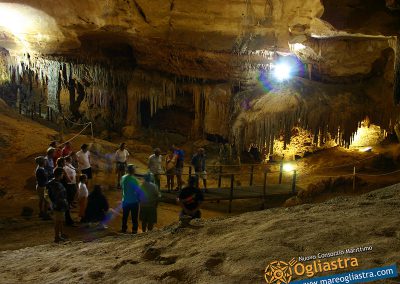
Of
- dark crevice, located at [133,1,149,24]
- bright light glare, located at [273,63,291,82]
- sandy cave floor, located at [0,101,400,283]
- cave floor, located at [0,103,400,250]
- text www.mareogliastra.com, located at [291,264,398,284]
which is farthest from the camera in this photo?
bright light glare, located at [273,63,291,82]

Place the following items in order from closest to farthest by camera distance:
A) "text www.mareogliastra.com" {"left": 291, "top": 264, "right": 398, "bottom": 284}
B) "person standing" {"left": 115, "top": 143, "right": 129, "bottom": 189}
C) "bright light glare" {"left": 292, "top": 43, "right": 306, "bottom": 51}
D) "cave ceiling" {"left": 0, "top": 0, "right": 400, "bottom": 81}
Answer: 1. "text www.mareogliastra.com" {"left": 291, "top": 264, "right": 398, "bottom": 284}
2. "person standing" {"left": 115, "top": 143, "right": 129, "bottom": 189}
3. "cave ceiling" {"left": 0, "top": 0, "right": 400, "bottom": 81}
4. "bright light glare" {"left": 292, "top": 43, "right": 306, "bottom": 51}

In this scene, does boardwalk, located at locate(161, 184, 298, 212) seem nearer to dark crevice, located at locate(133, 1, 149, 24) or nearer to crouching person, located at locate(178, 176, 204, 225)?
crouching person, located at locate(178, 176, 204, 225)

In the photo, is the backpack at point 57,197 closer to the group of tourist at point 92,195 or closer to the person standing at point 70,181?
the group of tourist at point 92,195

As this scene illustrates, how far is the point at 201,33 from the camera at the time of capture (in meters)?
15.5

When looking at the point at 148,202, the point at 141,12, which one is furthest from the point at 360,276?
the point at 141,12

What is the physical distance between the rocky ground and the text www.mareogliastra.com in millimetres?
83

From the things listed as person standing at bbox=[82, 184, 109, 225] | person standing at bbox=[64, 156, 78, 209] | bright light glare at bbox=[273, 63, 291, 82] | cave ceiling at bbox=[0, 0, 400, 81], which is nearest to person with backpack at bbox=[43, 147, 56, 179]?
person standing at bbox=[64, 156, 78, 209]

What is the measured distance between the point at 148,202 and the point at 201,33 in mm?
9997

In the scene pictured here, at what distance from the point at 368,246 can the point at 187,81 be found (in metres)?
16.4

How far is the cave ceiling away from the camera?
45.9ft

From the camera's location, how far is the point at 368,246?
3.40 metres

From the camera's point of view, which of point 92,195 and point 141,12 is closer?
point 92,195

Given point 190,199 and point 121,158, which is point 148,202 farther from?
point 121,158

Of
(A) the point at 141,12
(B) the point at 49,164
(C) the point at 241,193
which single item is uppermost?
(A) the point at 141,12
